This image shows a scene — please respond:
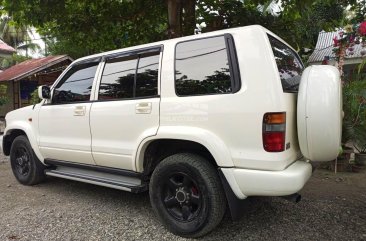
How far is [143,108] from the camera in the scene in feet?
12.9

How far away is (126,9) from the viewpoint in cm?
821

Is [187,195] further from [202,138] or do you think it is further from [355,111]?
[355,111]

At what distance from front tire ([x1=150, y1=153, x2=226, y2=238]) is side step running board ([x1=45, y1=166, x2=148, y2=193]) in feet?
0.89

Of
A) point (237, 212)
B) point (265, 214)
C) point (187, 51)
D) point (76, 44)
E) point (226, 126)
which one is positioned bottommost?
point (265, 214)

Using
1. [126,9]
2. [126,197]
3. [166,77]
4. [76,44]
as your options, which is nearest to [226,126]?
[166,77]

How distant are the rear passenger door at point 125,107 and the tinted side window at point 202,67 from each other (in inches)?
11.8

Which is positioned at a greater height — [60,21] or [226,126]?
[60,21]

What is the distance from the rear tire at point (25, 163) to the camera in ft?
18.2

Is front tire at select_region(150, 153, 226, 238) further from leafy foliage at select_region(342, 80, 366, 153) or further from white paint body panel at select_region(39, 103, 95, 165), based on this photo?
leafy foliage at select_region(342, 80, 366, 153)

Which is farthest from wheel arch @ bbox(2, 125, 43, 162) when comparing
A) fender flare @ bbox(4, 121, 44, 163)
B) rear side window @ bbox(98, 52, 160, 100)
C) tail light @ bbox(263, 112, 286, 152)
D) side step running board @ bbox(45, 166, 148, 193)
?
tail light @ bbox(263, 112, 286, 152)

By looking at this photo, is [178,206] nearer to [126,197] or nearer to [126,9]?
[126,197]

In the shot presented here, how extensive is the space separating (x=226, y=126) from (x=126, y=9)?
5.69 metres

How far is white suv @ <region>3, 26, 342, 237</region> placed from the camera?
325cm

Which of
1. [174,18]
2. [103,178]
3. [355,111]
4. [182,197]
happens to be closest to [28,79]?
[174,18]
